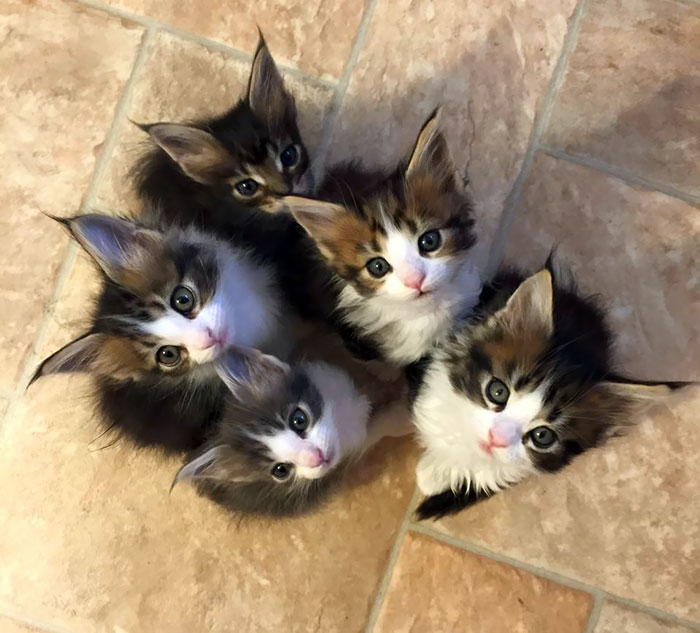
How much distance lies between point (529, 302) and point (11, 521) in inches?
66.3

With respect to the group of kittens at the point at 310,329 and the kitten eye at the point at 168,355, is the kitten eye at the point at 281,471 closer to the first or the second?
the group of kittens at the point at 310,329

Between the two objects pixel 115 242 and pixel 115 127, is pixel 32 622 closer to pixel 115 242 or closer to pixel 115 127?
pixel 115 242

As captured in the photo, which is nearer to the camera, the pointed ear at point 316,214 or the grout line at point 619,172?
the pointed ear at point 316,214

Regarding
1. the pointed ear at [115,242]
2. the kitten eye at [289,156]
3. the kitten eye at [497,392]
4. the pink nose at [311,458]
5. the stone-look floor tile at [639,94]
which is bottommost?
the pink nose at [311,458]

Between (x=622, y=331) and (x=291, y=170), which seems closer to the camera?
(x=291, y=170)


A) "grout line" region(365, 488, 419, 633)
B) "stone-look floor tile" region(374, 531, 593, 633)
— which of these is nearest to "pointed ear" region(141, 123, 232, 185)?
"grout line" region(365, 488, 419, 633)

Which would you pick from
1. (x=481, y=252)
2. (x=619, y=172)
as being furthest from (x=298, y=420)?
(x=619, y=172)

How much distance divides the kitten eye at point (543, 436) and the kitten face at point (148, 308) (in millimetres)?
712

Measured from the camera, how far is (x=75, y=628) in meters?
1.94

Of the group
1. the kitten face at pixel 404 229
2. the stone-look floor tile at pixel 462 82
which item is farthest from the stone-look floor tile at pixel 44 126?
the kitten face at pixel 404 229

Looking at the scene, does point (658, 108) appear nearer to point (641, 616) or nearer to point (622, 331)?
point (622, 331)

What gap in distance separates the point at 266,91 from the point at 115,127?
0.61m

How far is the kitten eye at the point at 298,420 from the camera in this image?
1.45m

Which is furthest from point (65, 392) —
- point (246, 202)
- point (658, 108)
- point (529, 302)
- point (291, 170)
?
point (658, 108)
